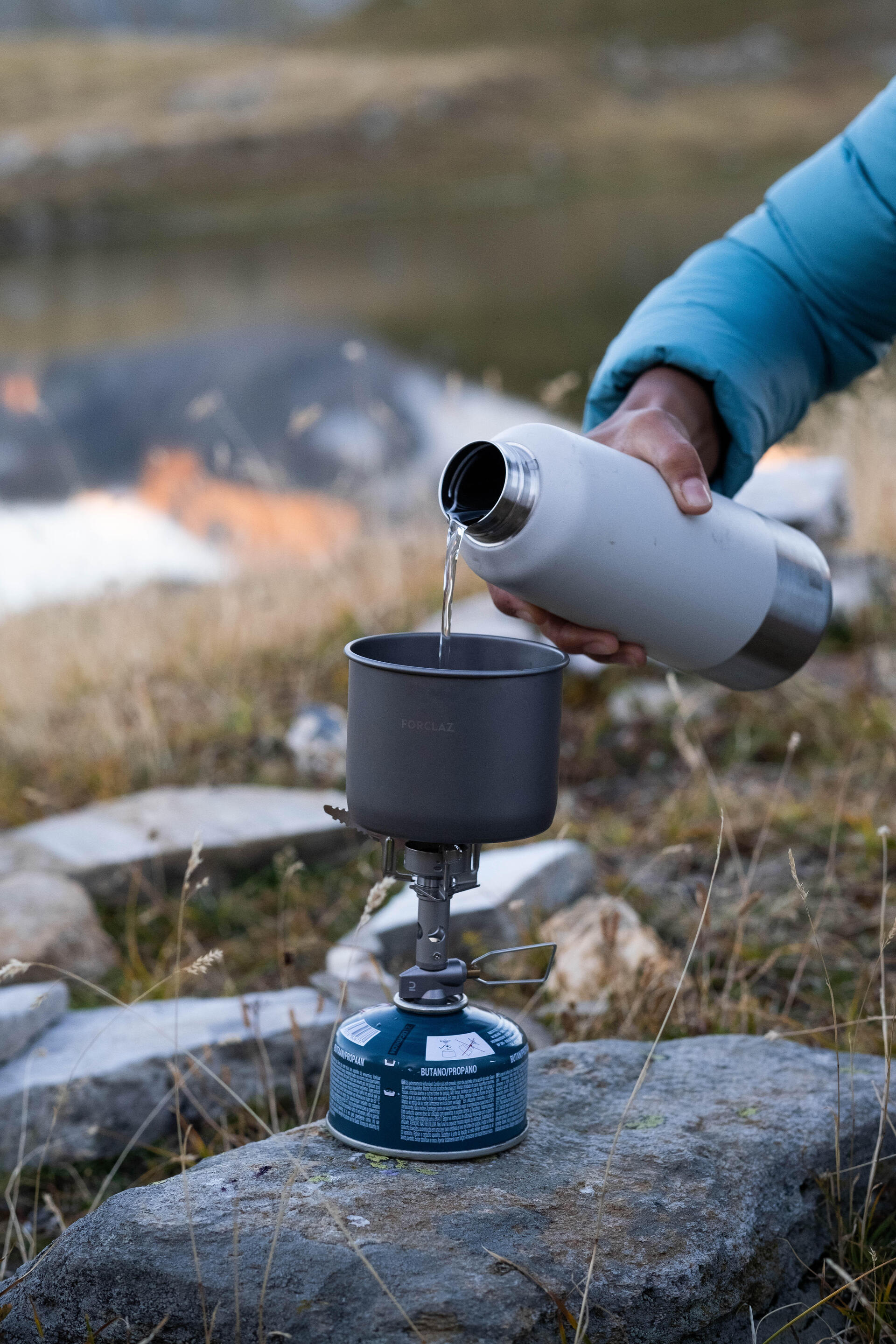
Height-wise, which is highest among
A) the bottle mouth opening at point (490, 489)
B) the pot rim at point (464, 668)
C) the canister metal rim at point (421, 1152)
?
the bottle mouth opening at point (490, 489)

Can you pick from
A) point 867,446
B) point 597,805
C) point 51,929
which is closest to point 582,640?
point 51,929

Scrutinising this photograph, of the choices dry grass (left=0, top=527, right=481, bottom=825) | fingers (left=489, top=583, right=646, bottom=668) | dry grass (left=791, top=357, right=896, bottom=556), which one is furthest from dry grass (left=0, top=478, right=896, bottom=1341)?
dry grass (left=791, top=357, right=896, bottom=556)

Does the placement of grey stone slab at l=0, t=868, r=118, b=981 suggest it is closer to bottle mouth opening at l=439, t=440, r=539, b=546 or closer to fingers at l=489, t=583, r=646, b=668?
fingers at l=489, t=583, r=646, b=668

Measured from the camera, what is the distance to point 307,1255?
143cm

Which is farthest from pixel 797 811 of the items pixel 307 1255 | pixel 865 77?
pixel 865 77

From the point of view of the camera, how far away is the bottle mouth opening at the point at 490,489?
1541 mm

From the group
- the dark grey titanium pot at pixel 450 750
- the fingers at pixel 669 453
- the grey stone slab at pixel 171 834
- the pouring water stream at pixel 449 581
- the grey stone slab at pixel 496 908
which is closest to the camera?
the dark grey titanium pot at pixel 450 750

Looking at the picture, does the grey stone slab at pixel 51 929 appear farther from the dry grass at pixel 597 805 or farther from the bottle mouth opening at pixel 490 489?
the bottle mouth opening at pixel 490 489

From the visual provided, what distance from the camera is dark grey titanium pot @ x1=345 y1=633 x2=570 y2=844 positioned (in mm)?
1494

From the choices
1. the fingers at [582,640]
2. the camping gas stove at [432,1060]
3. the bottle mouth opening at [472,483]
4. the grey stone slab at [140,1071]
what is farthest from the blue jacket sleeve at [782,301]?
the grey stone slab at [140,1071]

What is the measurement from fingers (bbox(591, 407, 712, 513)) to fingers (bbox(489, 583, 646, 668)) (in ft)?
0.76

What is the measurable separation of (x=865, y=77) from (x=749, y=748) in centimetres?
10226

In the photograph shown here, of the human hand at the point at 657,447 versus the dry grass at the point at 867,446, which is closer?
the human hand at the point at 657,447

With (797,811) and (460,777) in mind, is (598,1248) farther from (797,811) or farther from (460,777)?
(797,811)
